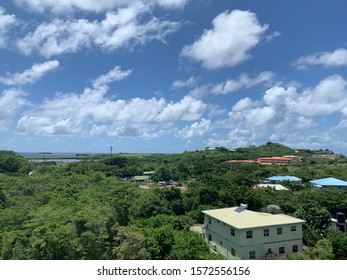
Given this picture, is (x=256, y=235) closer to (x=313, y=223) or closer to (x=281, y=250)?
(x=281, y=250)

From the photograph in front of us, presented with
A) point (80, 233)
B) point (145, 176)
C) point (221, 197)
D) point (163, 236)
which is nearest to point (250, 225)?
point (163, 236)

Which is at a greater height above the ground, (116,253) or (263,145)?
(263,145)

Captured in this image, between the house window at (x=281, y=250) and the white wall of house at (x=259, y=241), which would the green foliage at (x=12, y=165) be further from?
the house window at (x=281, y=250)

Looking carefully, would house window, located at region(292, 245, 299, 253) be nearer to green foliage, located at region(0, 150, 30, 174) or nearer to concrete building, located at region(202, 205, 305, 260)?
concrete building, located at region(202, 205, 305, 260)

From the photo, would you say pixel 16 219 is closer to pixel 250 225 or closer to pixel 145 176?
pixel 250 225

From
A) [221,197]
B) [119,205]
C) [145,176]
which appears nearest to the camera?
[119,205]

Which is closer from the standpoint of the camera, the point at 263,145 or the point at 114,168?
the point at 114,168

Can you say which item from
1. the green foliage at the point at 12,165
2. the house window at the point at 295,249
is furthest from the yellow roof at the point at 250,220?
the green foliage at the point at 12,165

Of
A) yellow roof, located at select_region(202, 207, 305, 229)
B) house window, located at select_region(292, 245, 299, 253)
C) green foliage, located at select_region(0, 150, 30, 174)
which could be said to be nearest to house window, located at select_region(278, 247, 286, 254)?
house window, located at select_region(292, 245, 299, 253)

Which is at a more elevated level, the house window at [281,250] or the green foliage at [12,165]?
the green foliage at [12,165]
